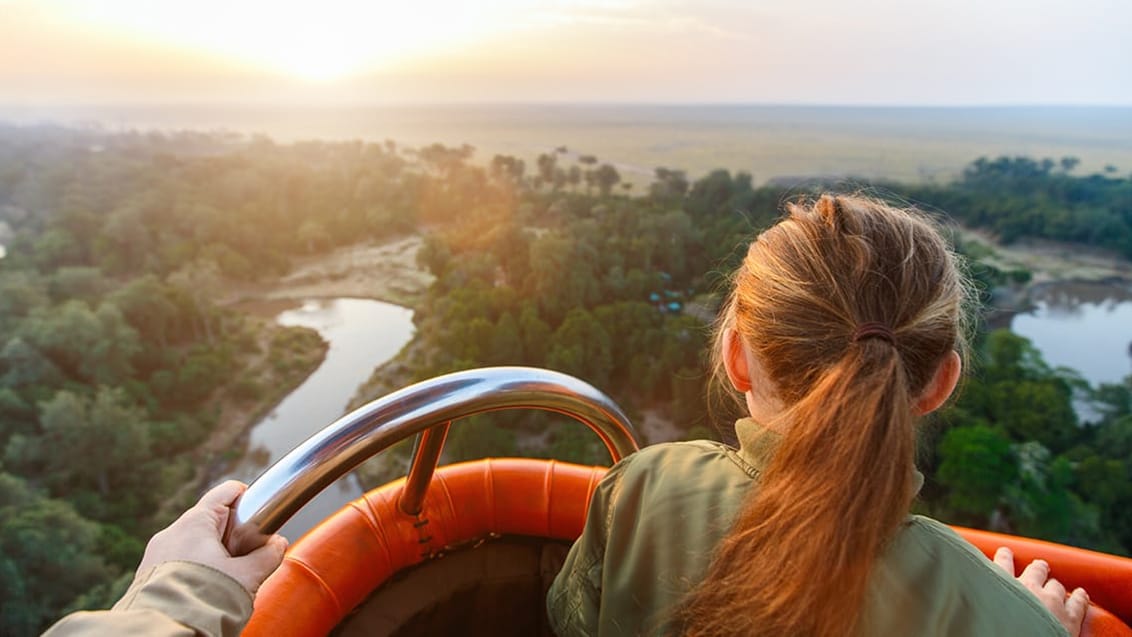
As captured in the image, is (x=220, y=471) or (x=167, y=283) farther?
(x=167, y=283)

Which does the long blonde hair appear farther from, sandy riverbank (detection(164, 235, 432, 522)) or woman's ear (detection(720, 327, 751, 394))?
sandy riverbank (detection(164, 235, 432, 522))

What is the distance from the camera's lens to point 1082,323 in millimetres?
10383

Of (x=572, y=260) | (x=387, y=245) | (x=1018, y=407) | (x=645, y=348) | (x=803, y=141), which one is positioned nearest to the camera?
(x=1018, y=407)

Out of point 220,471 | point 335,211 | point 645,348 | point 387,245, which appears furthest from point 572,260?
point 220,471

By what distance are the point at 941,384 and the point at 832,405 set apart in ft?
0.44

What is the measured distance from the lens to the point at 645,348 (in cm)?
825

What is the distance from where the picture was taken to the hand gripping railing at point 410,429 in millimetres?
458

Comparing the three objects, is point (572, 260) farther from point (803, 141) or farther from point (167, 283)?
point (167, 283)

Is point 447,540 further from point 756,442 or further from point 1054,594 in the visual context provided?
point 1054,594

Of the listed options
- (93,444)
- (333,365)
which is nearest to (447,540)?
(333,365)

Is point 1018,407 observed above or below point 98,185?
below

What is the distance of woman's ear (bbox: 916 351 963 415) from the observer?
510 millimetres

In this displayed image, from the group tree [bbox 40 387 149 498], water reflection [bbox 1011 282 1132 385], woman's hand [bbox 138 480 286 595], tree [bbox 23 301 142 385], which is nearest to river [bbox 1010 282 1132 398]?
water reflection [bbox 1011 282 1132 385]

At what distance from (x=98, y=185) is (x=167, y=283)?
10.6 ft
